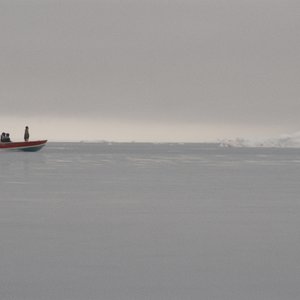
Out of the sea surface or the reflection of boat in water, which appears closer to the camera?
the sea surface

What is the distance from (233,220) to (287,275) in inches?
289

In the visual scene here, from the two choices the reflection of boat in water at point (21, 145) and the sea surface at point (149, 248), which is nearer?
the sea surface at point (149, 248)

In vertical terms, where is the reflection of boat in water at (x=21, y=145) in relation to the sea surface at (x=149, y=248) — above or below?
above

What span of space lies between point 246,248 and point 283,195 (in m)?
13.8

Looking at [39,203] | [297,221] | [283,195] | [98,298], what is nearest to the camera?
[98,298]

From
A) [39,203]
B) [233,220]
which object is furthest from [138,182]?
[233,220]

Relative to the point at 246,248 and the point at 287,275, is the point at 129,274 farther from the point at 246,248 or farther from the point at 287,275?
the point at 246,248

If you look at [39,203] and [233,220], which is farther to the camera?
[39,203]

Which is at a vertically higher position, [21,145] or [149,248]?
[21,145]

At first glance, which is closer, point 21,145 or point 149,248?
point 149,248

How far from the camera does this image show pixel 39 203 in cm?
2197

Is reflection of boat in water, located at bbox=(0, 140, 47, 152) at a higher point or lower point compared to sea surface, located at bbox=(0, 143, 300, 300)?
higher

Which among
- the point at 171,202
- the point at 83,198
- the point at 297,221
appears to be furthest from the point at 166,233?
the point at 83,198

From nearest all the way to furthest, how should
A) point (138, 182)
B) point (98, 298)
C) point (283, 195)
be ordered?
point (98, 298)
point (283, 195)
point (138, 182)
